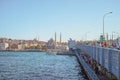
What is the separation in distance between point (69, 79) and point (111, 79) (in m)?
22.5

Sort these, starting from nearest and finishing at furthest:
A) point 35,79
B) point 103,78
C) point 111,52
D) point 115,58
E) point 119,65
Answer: point 119,65 < point 115,58 < point 111,52 < point 103,78 < point 35,79

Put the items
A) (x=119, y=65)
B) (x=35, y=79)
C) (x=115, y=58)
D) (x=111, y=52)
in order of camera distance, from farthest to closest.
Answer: (x=35, y=79) → (x=111, y=52) → (x=115, y=58) → (x=119, y=65)

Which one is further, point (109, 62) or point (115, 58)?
point (109, 62)

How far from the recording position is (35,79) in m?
53.7

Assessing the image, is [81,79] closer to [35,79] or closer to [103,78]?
[35,79]

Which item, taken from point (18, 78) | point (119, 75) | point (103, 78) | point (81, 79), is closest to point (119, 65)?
point (119, 75)

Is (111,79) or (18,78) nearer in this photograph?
(111,79)

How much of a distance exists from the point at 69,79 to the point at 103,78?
1945cm

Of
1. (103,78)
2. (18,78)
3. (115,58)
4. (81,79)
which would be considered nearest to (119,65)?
(115,58)

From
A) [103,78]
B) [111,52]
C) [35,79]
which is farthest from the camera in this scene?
[35,79]

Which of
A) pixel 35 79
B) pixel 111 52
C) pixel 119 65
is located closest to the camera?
pixel 119 65

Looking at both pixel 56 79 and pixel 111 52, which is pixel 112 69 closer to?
pixel 111 52

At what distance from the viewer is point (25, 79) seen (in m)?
53.7

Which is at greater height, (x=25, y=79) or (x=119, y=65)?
(x=119, y=65)
